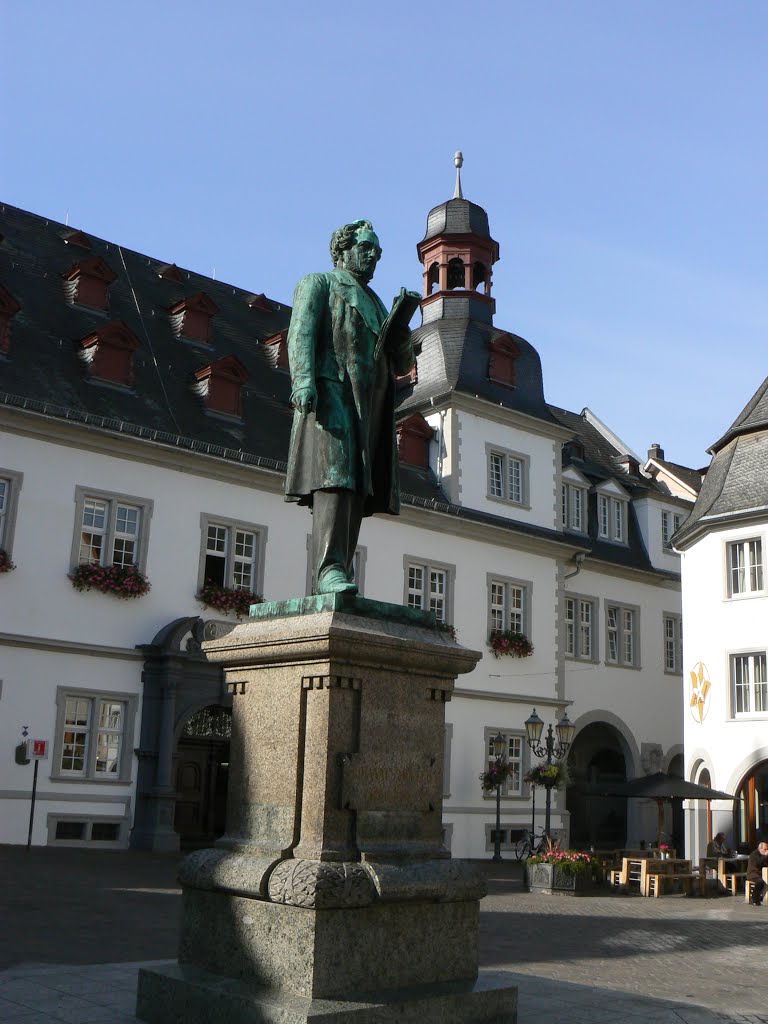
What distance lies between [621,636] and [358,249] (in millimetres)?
28475

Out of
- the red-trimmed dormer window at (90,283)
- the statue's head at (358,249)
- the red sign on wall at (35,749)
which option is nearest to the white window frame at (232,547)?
the red sign on wall at (35,749)

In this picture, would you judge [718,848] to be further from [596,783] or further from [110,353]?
[110,353]

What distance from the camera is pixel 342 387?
699 cm

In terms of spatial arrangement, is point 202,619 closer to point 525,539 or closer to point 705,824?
point 525,539

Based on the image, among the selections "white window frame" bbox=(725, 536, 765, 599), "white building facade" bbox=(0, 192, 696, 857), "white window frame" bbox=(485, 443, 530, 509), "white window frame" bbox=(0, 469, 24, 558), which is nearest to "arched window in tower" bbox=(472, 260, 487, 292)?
"white building facade" bbox=(0, 192, 696, 857)

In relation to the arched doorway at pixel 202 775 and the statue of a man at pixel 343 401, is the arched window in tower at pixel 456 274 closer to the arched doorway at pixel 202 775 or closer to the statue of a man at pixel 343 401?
the arched doorway at pixel 202 775

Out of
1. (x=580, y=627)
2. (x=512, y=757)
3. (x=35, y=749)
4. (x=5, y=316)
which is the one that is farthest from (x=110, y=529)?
(x=580, y=627)

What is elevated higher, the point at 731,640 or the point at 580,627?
the point at 580,627

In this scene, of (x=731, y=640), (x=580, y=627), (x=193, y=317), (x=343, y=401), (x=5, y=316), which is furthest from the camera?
(x=580, y=627)

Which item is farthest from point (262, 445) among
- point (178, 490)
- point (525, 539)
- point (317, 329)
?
point (317, 329)

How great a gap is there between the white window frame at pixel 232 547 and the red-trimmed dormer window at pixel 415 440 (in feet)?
19.2

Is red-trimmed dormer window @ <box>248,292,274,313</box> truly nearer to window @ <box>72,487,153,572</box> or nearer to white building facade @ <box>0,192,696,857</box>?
white building facade @ <box>0,192,696,857</box>

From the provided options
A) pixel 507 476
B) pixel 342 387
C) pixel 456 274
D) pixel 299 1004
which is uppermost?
pixel 456 274

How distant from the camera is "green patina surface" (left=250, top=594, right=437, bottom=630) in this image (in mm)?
6504
